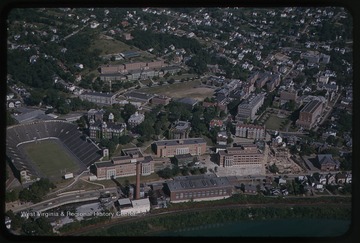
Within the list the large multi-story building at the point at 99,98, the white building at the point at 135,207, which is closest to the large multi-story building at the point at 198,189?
the white building at the point at 135,207

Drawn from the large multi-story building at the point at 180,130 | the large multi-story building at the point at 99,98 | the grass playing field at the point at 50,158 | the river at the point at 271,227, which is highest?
the river at the point at 271,227

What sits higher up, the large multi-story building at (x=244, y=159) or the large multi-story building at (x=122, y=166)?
the large multi-story building at (x=122, y=166)

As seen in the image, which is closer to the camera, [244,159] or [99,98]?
[244,159]

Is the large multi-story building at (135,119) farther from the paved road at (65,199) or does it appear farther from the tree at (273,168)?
the tree at (273,168)

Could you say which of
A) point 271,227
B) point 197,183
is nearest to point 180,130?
point 197,183

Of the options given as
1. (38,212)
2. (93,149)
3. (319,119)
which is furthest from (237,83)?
(38,212)

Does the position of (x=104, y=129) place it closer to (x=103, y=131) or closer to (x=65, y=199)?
(x=103, y=131)
